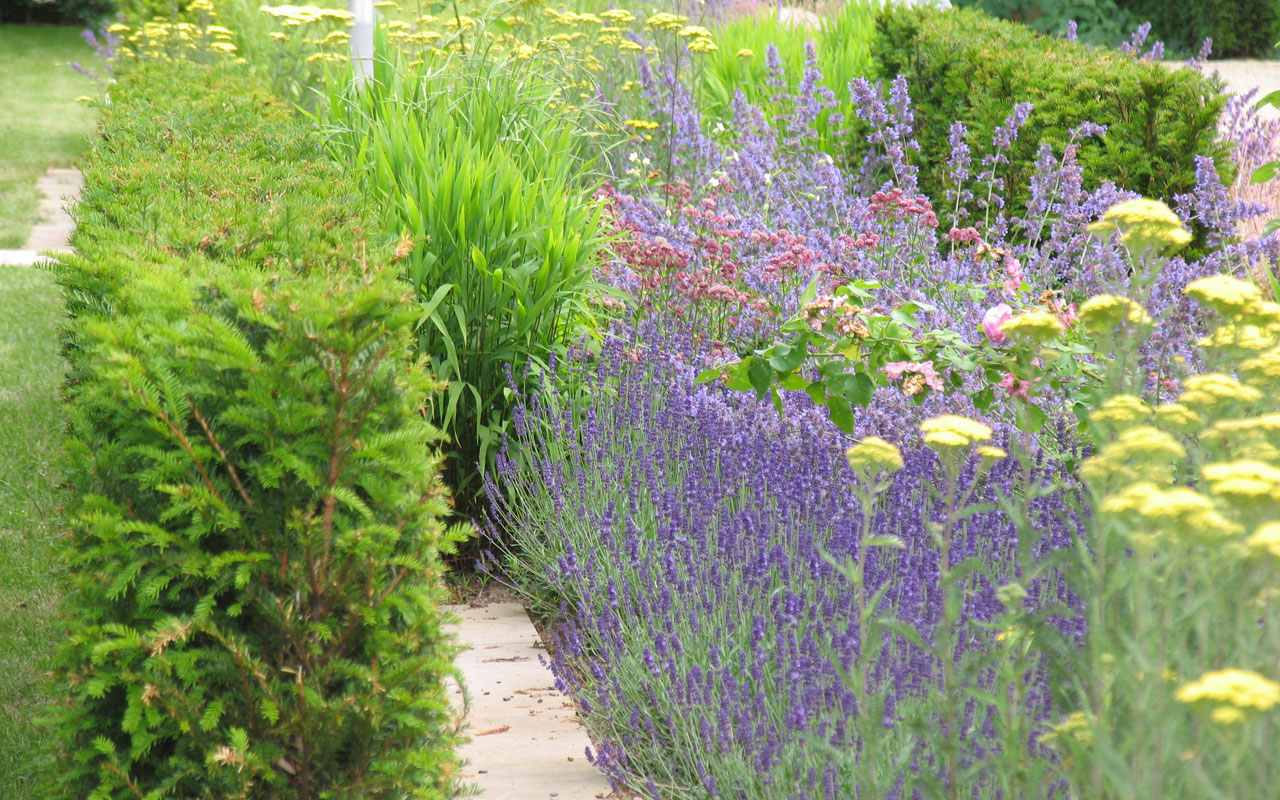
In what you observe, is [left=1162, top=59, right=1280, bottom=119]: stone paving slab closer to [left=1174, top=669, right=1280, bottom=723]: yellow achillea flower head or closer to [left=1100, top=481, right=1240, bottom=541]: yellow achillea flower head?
[left=1100, top=481, right=1240, bottom=541]: yellow achillea flower head

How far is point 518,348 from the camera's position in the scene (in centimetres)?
407

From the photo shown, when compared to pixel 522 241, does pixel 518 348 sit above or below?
below

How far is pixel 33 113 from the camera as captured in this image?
1477 centimetres

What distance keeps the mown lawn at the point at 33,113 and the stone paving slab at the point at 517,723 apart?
417cm

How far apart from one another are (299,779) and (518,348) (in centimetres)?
224

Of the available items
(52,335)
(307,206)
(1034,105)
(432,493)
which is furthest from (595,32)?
(432,493)

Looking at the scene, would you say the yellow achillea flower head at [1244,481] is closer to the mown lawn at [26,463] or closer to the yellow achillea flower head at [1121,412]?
the yellow achillea flower head at [1121,412]

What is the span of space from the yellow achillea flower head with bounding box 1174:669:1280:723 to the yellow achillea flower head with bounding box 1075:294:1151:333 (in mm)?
717

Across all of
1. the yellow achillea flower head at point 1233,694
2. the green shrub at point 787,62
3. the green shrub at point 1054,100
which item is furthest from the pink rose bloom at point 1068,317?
the green shrub at point 787,62

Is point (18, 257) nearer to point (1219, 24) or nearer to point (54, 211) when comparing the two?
point (54, 211)

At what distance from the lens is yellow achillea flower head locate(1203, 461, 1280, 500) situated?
120cm

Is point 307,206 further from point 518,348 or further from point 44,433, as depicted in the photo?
point 44,433

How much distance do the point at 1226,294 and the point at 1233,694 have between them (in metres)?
0.80

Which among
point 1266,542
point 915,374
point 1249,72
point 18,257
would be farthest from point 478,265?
point 1249,72
